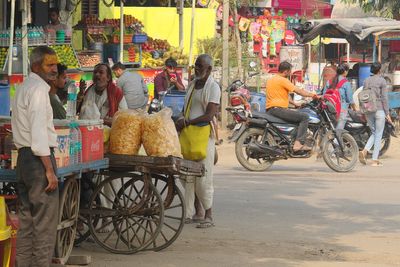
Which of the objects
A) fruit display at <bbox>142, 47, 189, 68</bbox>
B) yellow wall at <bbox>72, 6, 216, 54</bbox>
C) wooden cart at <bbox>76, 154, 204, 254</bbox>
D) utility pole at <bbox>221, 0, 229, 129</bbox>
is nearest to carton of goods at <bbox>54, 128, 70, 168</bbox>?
wooden cart at <bbox>76, 154, 204, 254</bbox>

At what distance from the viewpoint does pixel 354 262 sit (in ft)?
28.4

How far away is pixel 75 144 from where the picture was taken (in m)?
7.73

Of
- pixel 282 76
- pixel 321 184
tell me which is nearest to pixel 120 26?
pixel 282 76

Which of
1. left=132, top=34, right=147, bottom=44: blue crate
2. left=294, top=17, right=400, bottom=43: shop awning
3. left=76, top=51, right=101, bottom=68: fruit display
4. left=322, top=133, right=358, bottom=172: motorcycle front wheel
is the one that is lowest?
left=322, top=133, right=358, bottom=172: motorcycle front wheel

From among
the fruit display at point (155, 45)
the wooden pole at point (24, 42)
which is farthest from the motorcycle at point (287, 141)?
the fruit display at point (155, 45)

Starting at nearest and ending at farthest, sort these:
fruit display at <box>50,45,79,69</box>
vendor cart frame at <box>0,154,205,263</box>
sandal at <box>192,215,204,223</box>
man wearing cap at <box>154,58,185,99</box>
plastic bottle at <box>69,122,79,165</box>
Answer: plastic bottle at <box>69,122,79,165</box>
vendor cart frame at <box>0,154,205,263</box>
sandal at <box>192,215,204,223</box>
man wearing cap at <box>154,58,185,99</box>
fruit display at <box>50,45,79,69</box>

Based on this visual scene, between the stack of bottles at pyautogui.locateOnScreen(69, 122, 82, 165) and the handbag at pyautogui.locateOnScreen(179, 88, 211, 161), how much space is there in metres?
2.26

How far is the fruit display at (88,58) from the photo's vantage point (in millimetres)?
19295

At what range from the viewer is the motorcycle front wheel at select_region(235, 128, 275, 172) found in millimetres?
15139

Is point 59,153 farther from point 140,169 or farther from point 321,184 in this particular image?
point 321,184

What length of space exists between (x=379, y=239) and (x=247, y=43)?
26.0 meters

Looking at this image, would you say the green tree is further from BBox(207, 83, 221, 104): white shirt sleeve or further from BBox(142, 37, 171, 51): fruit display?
BBox(207, 83, 221, 104): white shirt sleeve

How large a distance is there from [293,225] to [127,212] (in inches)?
99.3

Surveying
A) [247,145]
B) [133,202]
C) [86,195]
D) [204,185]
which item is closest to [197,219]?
[204,185]
